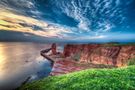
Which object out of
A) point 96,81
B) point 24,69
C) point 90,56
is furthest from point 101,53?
point 24,69

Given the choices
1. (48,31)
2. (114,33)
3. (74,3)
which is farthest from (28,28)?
(114,33)

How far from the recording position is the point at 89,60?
24.8 feet

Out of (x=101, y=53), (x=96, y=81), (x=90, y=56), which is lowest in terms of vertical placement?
(x=96, y=81)

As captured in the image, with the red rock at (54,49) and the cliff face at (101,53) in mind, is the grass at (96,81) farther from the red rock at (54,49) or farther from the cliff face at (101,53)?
the red rock at (54,49)

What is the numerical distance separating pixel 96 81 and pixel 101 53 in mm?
1796

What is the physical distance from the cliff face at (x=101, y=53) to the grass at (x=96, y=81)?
762mm

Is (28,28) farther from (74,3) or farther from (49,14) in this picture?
(74,3)

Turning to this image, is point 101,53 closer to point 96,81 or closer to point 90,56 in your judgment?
point 90,56

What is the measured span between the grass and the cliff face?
762mm

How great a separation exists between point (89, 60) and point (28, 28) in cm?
226

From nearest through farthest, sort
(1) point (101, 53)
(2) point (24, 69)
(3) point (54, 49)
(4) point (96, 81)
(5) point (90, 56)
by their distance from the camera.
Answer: (4) point (96, 81), (1) point (101, 53), (5) point (90, 56), (3) point (54, 49), (2) point (24, 69)

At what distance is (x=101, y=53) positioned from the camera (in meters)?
7.40

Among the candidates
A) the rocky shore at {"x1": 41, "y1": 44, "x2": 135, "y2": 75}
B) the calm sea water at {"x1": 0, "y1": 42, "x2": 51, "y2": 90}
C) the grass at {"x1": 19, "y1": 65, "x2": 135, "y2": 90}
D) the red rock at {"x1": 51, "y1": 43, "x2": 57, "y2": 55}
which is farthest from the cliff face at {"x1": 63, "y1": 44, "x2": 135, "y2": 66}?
the calm sea water at {"x1": 0, "y1": 42, "x2": 51, "y2": 90}

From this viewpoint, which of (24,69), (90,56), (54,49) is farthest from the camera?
(24,69)
